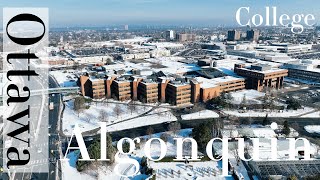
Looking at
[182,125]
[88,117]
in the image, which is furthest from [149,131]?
[88,117]

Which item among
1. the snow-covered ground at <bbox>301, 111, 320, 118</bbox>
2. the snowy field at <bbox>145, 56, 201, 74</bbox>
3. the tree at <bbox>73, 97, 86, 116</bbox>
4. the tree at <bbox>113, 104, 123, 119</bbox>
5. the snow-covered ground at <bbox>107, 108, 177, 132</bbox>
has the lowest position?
the snow-covered ground at <bbox>107, 108, 177, 132</bbox>

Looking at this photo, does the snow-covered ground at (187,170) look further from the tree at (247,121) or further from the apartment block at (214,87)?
the apartment block at (214,87)

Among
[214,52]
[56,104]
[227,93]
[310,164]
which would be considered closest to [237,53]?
[214,52]

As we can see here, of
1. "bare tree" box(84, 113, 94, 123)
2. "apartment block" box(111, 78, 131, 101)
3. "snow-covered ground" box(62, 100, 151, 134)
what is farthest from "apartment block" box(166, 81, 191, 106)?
"bare tree" box(84, 113, 94, 123)

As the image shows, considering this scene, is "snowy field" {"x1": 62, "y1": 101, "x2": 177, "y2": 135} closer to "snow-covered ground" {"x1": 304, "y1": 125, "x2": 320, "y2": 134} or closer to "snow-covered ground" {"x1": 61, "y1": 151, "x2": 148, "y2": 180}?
"snow-covered ground" {"x1": 61, "y1": 151, "x2": 148, "y2": 180}

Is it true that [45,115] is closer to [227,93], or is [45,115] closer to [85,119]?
[85,119]

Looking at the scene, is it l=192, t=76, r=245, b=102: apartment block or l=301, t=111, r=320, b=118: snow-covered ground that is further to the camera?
l=192, t=76, r=245, b=102: apartment block

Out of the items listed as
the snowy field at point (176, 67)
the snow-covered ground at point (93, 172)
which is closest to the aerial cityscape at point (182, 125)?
the snow-covered ground at point (93, 172)
